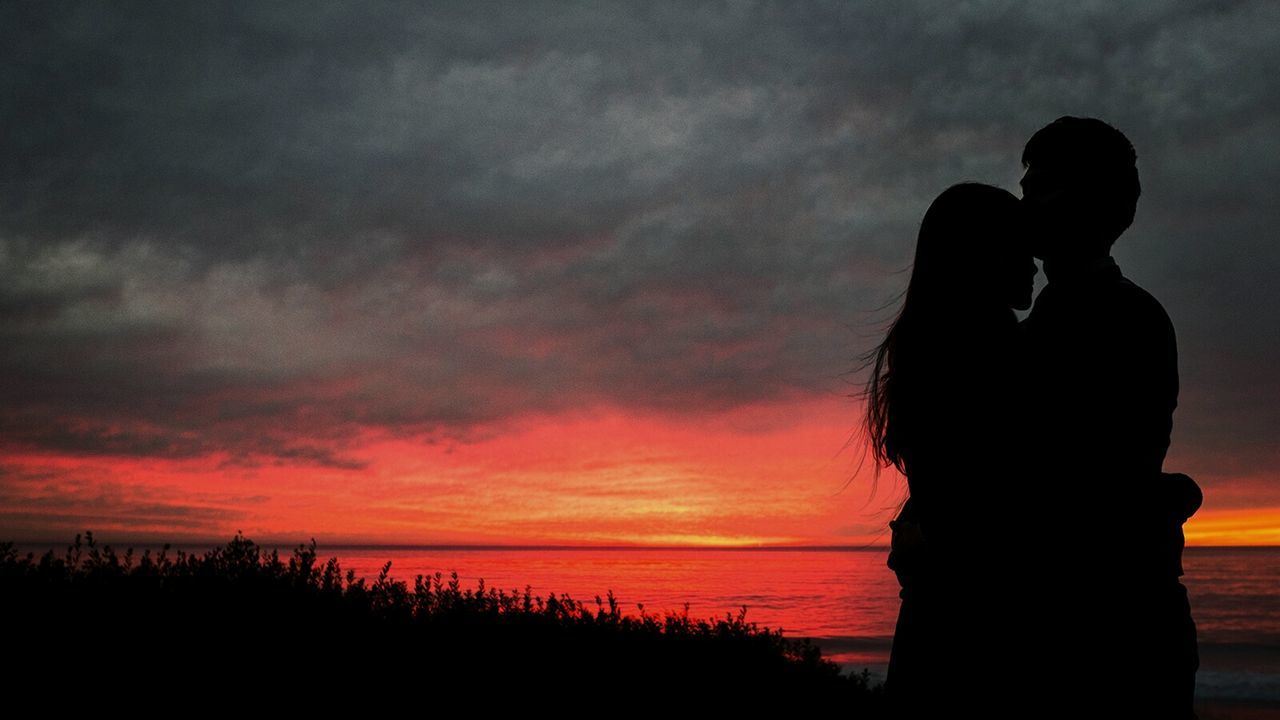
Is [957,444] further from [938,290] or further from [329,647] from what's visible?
[329,647]

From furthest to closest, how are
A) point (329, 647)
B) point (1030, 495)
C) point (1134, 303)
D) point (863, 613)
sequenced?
point (863, 613), point (329, 647), point (1134, 303), point (1030, 495)

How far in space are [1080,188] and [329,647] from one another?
18.6 ft

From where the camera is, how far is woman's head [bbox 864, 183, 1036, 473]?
2.87 m

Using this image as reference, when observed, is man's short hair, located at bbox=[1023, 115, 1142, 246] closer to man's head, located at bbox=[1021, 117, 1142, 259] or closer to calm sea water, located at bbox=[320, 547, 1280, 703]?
man's head, located at bbox=[1021, 117, 1142, 259]

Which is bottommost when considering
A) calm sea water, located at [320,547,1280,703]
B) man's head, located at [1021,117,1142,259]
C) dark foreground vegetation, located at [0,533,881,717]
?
calm sea water, located at [320,547,1280,703]

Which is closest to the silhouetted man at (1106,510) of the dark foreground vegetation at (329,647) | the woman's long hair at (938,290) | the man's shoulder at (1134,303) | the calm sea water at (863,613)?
the man's shoulder at (1134,303)

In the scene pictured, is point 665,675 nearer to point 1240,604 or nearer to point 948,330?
point 948,330

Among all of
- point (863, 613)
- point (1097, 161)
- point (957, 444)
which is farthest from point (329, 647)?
point (863, 613)

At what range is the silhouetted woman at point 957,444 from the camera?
2.62 m

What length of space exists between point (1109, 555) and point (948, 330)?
33.2 inches

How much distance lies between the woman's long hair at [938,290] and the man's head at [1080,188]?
1.04 ft

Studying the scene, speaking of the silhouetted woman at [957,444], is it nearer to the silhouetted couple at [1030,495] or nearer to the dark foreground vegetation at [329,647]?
the silhouetted couple at [1030,495]

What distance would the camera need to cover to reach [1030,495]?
2625mm

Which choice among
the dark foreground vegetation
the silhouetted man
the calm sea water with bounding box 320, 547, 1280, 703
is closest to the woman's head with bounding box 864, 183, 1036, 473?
the silhouetted man
